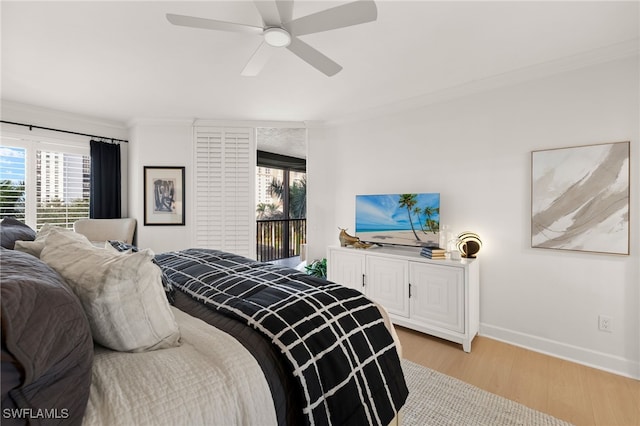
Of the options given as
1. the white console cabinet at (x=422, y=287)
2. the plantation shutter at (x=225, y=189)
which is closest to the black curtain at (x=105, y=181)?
the plantation shutter at (x=225, y=189)

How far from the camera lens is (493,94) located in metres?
2.90

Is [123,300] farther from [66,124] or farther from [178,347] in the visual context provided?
[66,124]

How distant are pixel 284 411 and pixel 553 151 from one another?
2.95m

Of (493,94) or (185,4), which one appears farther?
(493,94)

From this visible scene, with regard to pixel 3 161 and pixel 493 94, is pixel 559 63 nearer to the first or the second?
pixel 493 94

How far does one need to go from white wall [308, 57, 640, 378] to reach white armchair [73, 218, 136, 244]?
3.59m

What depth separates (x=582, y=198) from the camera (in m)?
2.41

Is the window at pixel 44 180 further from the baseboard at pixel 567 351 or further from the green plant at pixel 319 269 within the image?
the baseboard at pixel 567 351

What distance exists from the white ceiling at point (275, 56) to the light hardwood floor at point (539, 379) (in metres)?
2.58

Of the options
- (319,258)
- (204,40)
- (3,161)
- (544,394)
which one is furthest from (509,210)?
(3,161)

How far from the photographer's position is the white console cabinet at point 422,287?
104 inches

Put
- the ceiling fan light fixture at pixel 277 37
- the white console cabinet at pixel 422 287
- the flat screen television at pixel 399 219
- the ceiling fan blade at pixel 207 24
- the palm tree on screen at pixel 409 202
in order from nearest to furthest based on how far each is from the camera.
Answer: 1. the ceiling fan blade at pixel 207 24
2. the ceiling fan light fixture at pixel 277 37
3. the white console cabinet at pixel 422 287
4. the flat screen television at pixel 399 219
5. the palm tree on screen at pixel 409 202

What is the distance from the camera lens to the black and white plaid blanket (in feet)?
3.50

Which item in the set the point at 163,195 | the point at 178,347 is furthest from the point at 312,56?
the point at 163,195
